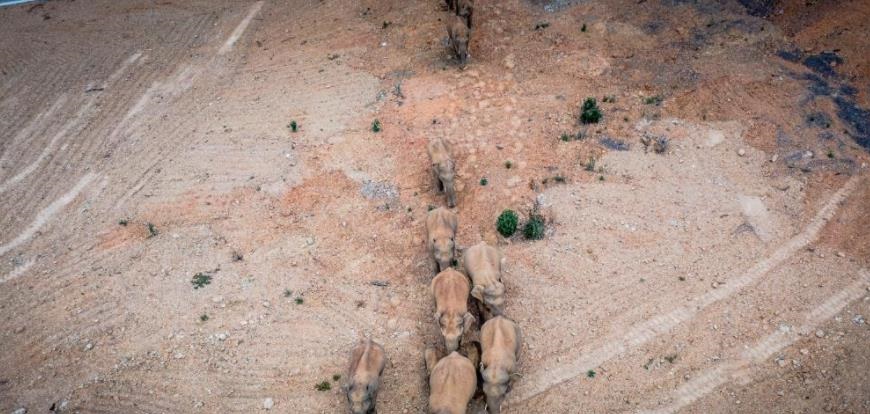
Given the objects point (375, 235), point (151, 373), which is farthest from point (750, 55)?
point (151, 373)

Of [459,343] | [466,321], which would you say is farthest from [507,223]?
[459,343]

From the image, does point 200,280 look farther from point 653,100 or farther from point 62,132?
point 653,100

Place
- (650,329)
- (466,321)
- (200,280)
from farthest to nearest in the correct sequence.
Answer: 1. (200,280)
2. (650,329)
3. (466,321)

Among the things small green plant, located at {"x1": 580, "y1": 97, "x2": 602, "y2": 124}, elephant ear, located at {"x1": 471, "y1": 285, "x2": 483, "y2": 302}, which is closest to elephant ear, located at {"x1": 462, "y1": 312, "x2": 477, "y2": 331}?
elephant ear, located at {"x1": 471, "y1": 285, "x2": 483, "y2": 302}

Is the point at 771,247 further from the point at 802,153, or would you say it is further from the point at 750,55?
the point at 750,55

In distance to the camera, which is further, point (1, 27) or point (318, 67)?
point (1, 27)

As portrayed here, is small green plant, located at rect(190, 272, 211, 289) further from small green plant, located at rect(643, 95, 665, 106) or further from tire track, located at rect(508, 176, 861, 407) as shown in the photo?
small green plant, located at rect(643, 95, 665, 106)

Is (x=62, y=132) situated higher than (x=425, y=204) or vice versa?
(x=62, y=132)
